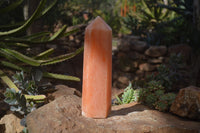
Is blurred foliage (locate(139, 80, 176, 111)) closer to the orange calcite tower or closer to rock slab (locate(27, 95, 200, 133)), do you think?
rock slab (locate(27, 95, 200, 133))

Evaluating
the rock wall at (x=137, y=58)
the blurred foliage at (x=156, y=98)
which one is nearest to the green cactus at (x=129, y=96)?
the blurred foliage at (x=156, y=98)

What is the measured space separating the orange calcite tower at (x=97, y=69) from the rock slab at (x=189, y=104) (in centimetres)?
113

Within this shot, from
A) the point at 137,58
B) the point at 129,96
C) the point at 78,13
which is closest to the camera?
the point at 129,96

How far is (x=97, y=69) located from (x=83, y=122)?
1.75 feet

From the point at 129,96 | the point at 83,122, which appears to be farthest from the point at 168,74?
the point at 83,122

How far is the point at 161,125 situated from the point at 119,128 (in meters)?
0.48

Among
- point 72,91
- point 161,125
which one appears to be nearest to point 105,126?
point 161,125

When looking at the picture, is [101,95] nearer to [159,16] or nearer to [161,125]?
[161,125]

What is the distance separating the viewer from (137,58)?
20.5 feet

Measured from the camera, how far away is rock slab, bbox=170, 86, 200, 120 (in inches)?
108

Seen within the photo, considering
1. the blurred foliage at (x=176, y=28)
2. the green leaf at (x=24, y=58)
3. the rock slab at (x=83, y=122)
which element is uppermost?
the blurred foliage at (x=176, y=28)

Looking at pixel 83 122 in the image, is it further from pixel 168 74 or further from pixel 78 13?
pixel 78 13

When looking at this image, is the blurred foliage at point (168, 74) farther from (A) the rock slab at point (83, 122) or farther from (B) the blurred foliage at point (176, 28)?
(A) the rock slab at point (83, 122)

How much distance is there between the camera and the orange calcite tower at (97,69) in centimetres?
214
